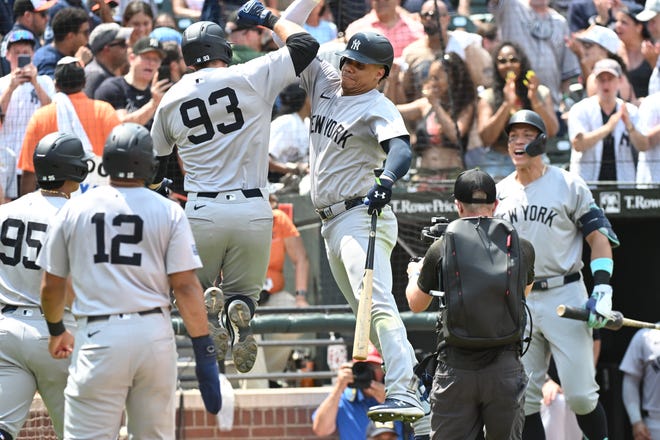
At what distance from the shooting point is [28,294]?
6879 millimetres

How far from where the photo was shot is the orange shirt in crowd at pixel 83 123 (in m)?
9.54

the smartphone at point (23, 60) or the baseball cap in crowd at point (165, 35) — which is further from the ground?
the baseball cap in crowd at point (165, 35)

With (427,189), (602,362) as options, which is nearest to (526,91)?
(427,189)

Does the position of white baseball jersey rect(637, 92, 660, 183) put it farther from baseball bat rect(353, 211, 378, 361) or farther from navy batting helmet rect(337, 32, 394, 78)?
baseball bat rect(353, 211, 378, 361)

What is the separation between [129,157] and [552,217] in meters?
3.69

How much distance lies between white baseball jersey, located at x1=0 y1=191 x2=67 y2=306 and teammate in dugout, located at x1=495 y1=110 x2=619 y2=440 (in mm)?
3363

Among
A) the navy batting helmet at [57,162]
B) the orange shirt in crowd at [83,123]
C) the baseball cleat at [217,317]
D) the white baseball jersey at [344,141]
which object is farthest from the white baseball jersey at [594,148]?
the navy batting helmet at [57,162]

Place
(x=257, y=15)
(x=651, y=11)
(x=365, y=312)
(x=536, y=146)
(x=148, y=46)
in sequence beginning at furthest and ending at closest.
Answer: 1. (x=651, y=11)
2. (x=148, y=46)
3. (x=536, y=146)
4. (x=257, y=15)
5. (x=365, y=312)

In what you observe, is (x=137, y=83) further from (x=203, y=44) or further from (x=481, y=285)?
(x=481, y=285)

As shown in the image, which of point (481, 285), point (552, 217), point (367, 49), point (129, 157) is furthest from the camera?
point (552, 217)

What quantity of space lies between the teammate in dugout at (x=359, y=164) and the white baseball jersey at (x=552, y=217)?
5.13 feet

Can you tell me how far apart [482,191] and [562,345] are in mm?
2286

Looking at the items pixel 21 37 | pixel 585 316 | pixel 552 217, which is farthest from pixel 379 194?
pixel 21 37

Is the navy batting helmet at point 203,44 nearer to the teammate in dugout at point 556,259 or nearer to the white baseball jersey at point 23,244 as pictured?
the white baseball jersey at point 23,244
